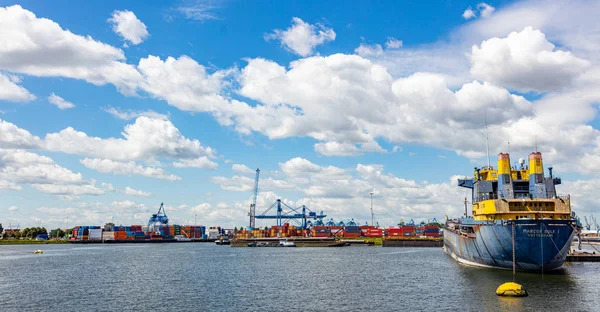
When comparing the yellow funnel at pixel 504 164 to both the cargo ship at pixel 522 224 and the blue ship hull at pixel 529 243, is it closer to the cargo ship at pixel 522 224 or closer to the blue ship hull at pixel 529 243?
the cargo ship at pixel 522 224

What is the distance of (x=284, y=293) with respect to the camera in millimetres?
56312

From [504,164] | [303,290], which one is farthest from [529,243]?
[303,290]

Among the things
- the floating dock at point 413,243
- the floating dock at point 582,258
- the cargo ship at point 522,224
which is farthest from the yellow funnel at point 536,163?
the floating dock at point 413,243

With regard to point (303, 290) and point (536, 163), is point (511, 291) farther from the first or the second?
point (536, 163)

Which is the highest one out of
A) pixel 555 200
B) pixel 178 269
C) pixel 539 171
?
pixel 539 171

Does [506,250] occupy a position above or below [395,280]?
above

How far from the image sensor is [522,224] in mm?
57531

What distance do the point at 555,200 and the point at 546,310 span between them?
24779 millimetres

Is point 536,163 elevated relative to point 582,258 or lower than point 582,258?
elevated

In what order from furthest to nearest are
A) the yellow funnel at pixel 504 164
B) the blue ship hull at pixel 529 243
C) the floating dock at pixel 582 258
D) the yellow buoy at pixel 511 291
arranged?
the floating dock at pixel 582 258 → the yellow funnel at pixel 504 164 → the blue ship hull at pixel 529 243 → the yellow buoy at pixel 511 291

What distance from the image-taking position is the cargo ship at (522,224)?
57.4 m

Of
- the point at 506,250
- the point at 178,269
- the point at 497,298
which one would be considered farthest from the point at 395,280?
the point at 178,269

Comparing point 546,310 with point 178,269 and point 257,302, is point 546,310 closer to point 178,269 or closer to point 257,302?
point 257,302

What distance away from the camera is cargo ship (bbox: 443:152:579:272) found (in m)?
57.4
